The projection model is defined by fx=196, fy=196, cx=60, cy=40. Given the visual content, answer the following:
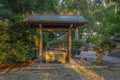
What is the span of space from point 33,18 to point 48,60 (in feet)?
10.4

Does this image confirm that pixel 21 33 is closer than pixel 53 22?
No

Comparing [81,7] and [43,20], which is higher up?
[81,7]

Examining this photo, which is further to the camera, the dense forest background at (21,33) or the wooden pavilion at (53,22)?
the wooden pavilion at (53,22)

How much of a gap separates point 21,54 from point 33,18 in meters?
2.46

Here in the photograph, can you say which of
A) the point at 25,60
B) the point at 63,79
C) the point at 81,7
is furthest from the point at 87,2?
the point at 63,79

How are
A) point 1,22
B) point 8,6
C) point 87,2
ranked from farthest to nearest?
point 87,2
point 8,6
point 1,22

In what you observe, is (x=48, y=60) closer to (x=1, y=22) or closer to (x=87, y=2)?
(x=1, y=22)

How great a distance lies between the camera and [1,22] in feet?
47.4

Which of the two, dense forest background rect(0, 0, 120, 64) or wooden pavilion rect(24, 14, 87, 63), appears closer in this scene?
dense forest background rect(0, 0, 120, 64)

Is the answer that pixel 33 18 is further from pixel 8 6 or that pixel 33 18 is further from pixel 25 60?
pixel 8 6

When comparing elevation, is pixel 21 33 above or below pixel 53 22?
below

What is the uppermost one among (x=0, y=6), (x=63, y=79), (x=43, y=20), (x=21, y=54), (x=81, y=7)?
(x=81, y=7)

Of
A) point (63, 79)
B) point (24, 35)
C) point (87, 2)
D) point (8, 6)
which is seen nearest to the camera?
point (63, 79)

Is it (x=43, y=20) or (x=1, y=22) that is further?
(x=1, y=22)
